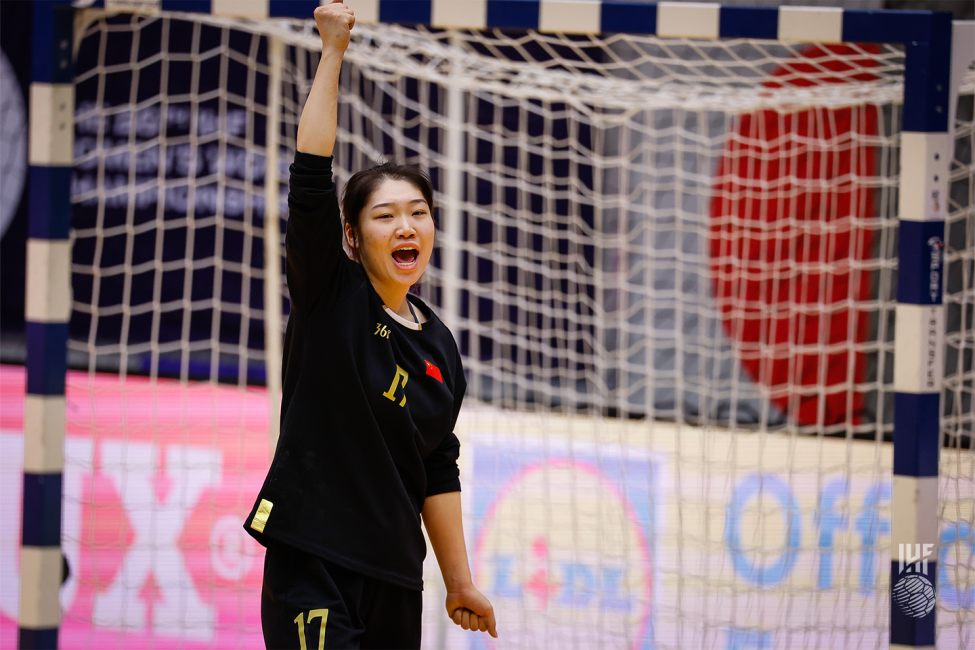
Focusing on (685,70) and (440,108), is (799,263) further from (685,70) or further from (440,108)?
(440,108)

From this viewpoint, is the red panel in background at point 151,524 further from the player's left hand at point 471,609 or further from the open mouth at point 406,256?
the open mouth at point 406,256

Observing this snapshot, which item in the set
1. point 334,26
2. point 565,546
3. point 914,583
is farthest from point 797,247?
point 334,26

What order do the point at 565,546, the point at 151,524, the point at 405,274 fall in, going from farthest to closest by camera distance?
the point at 565,546
the point at 151,524
the point at 405,274

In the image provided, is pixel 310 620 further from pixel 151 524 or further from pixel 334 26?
pixel 151 524

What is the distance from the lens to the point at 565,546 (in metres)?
3.26

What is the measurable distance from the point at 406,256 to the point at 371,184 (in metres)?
0.13

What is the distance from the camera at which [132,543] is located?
9.92ft

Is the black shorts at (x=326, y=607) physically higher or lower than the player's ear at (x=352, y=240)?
lower

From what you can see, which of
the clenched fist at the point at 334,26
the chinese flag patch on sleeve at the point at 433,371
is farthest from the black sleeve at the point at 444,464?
the clenched fist at the point at 334,26

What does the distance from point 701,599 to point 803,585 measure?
0.40 metres

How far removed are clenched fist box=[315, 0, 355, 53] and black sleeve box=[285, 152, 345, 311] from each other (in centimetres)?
19

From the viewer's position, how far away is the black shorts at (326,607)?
3.95 feet

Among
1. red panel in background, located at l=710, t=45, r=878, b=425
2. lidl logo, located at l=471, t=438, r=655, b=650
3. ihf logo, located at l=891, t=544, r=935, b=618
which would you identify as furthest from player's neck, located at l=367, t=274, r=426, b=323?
red panel in background, located at l=710, t=45, r=878, b=425

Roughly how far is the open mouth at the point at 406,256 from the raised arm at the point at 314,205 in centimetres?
11
